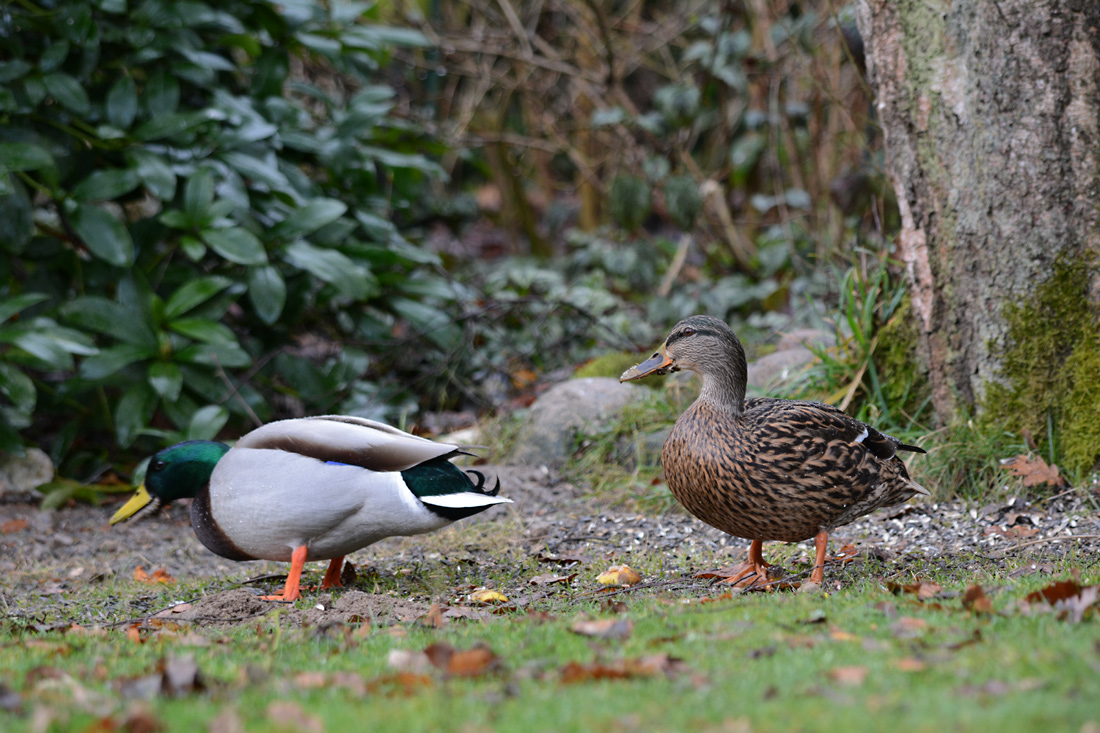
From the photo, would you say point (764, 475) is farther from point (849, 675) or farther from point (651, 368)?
point (849, 675)

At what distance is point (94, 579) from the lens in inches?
185

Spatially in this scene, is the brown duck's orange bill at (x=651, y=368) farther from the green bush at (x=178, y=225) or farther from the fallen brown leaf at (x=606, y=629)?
the green bush at (x=178, y=225)

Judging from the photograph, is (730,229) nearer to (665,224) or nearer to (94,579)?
(665,224)

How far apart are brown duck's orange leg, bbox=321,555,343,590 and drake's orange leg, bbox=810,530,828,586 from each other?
6.49 feet

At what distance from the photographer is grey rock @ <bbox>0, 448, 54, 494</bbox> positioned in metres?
6.02

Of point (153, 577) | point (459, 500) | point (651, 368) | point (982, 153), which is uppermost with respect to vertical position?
point (982, 153)

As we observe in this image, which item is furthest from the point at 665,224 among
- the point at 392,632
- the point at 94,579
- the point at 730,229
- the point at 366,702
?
the point at 366,702

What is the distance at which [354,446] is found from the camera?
12.9 feet

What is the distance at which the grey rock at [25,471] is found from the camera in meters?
6.02

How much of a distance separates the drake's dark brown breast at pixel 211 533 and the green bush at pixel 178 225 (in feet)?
5.49

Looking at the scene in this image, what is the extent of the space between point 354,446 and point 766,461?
1.62 meters

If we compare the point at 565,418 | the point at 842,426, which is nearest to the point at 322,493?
the point at 842,426

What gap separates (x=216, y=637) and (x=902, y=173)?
3.86 metres

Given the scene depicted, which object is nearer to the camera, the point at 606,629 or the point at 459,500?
the point at 606,629
